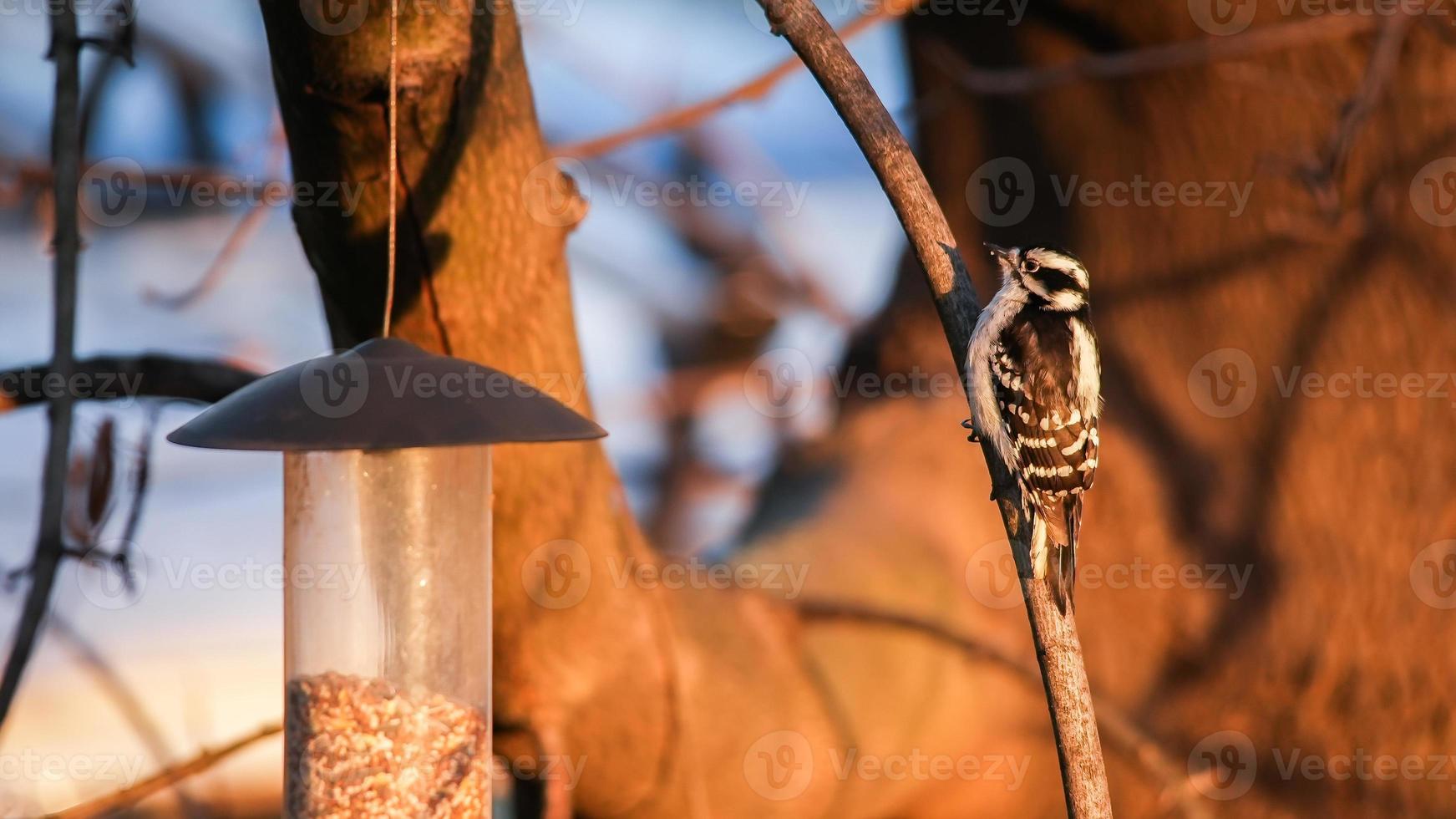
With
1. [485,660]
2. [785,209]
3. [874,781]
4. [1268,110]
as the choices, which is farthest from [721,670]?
[785,209]

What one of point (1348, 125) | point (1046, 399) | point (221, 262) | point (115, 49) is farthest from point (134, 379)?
point (1348, 125)

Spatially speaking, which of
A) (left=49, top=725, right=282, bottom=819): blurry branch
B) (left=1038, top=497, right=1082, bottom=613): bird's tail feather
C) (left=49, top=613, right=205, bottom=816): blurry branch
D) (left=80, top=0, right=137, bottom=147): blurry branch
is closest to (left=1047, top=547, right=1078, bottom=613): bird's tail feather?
(left=1038, top=497, right=1082, bottom=613): bird's tail feather

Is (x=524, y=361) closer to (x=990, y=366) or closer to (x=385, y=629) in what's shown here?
(x=385, y=629)

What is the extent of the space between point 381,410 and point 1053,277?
62.4 inches

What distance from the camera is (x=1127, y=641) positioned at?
4074 millimetres

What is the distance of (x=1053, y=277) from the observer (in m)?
2.71

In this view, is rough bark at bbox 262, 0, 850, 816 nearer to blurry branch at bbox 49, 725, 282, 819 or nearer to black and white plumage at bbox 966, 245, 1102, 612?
blurry branch at bbox 49, 725, 282, 819

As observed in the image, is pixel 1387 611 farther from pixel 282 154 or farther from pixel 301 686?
pixel 282 154

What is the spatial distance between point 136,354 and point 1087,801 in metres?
2.29

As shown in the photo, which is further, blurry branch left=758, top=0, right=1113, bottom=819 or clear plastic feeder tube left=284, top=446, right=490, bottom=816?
clear plastic feeder tube left=284, top=446, right=490, bottom=816

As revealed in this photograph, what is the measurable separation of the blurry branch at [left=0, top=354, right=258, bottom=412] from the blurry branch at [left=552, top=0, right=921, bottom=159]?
922mm

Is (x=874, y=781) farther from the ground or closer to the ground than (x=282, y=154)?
closer to the ground

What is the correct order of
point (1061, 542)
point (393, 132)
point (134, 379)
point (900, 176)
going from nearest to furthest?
point (900, 176) < point (393, 132) < point (1061, 542) < point (134, 379)

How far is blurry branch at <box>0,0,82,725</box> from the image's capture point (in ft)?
7.30
